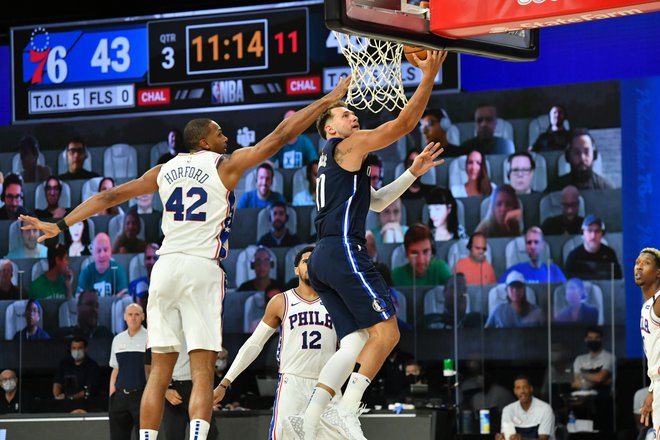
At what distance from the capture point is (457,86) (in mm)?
13797

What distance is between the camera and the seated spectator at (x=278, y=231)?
14.1 meters

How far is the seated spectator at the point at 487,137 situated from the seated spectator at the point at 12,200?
5.65 metres

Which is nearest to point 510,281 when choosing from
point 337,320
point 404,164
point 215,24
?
point 404,164

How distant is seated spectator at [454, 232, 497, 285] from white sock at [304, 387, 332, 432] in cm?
691

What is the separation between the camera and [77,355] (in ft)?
45.9

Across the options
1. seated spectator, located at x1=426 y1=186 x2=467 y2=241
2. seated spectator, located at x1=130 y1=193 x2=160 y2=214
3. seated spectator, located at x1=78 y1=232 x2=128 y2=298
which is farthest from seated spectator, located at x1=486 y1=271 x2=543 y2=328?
seated spectator, located at x1=78 y1=232 x2=128 y2=298

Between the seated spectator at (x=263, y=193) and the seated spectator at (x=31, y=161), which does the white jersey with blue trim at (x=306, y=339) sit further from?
the seated spectator at (x=31, y=161)

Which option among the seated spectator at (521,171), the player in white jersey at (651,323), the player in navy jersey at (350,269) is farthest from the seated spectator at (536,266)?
the player in navy jersey at (350,269)

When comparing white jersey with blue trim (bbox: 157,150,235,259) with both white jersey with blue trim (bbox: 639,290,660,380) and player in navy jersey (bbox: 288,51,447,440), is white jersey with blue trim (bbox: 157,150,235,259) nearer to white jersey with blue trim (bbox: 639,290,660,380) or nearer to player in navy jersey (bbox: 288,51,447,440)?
player in navy jersey (bbox: 288,51,447,440)

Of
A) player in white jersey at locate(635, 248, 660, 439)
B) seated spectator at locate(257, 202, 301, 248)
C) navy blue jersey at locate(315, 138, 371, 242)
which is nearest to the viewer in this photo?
navy blue jersey at locate(315, 138, 371, 242)

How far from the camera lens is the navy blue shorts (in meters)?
6.64

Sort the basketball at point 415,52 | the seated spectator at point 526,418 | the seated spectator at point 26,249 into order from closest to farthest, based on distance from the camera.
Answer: the basketball at point 415,52 → the seated spectator at point 526,418 → the seated spectator at point 26,249

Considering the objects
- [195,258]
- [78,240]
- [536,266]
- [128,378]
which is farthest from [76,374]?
[195,258]

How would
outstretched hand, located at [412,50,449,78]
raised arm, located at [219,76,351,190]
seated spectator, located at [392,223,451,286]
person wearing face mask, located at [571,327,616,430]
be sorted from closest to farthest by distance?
1. raised arm, located at [219,76,351,190]
2. outstretched hand, located at [412,50,449,78]
3. person wearing face mask, located at [571,327,616,430]
4. seated spectator, located at [392,223,451,286]
